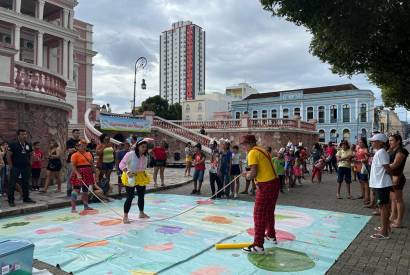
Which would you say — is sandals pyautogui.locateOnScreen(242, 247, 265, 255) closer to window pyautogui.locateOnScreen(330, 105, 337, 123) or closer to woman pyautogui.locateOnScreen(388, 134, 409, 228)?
woman pyautogui.locateOnScreen(388, 134, 409, 228)

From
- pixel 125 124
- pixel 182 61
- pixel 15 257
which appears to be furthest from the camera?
pixel 182 61

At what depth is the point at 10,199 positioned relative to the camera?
347 inches

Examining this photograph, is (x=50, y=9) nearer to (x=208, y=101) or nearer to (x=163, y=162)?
(x=163, y=162)

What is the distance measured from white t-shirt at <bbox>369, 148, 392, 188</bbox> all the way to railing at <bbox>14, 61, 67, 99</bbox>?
9542 millimetres

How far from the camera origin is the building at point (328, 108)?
55.3 meters

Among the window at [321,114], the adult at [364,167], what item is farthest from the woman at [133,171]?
the window at [321,114]

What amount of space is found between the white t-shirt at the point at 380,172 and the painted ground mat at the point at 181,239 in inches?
42.1

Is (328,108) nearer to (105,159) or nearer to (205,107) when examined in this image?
(205,107)

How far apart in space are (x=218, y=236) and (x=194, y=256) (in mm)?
1171

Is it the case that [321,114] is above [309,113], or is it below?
below

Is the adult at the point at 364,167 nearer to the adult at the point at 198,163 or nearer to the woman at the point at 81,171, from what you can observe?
the adult at the point at 198,163

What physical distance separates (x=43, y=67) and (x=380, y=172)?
467 inches

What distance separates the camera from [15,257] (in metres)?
3.78

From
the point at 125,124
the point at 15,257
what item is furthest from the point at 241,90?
the point at 15,257
